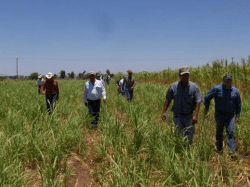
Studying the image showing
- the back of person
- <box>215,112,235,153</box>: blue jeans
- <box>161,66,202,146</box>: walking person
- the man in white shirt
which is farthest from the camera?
the back of person

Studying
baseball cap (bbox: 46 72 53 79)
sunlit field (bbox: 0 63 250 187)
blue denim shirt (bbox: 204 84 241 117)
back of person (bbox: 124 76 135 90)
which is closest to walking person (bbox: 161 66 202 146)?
sunlit field (bbox: 0 63 250 187)

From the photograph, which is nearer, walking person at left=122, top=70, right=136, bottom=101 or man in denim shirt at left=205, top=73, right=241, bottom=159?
man in denim shirt at left=205, top=73, right=241, bottom=159

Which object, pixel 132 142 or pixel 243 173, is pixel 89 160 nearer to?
pixel 132 142

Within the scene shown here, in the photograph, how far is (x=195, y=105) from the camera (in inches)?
153

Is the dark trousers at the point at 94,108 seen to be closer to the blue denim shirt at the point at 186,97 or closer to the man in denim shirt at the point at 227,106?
the blue denim shirt at the point at 186,97

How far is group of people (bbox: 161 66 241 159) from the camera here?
373 centimetres

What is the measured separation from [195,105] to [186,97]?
1.03ft

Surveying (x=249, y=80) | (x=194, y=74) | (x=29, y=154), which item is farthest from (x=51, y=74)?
(x=194, y=74)

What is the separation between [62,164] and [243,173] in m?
2.91

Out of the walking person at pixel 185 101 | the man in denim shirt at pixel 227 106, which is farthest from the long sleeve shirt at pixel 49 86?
the man in denim shirt at pixel 227 106

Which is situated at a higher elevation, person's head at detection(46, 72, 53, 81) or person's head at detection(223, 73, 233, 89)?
person's head at detection(46, 72, 53, 81)

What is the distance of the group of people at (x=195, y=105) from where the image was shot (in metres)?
3.73

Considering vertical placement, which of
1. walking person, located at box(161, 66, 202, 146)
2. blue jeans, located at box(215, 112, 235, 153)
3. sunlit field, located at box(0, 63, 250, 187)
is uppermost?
walking person, located at box(161, 66, 202, 146)

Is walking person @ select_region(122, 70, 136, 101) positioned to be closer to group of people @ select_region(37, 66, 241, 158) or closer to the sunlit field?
the sunlit field
